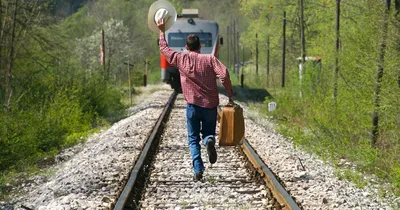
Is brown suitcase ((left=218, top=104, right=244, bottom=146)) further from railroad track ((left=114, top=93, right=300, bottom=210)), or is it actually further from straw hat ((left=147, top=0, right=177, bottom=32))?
straw hat ((left=147, top=0, right=177, bottom=32))

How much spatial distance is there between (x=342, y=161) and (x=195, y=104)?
3369 mm

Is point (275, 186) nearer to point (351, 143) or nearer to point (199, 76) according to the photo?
point (199, 76)

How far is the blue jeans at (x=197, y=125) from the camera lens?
7.08 m

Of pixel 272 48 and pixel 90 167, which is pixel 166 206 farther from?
pixel 272 48

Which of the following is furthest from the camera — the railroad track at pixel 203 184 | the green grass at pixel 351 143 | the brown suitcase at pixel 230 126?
the green grass at pixel 351 143

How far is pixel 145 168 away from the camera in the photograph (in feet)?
25.6

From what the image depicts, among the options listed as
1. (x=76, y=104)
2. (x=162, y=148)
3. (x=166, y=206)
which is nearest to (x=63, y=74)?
(x=76, y=104)

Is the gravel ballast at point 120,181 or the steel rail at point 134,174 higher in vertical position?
the steel rail at point 134,174

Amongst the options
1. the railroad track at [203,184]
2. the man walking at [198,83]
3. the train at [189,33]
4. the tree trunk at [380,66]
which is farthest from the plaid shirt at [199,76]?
the train at [189,33]

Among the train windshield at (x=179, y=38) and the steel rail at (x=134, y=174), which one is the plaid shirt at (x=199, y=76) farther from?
the train windshield at (x=179, y=38)

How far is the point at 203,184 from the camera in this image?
696cm

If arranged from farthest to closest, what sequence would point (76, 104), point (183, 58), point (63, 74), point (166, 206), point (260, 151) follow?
point (63, 74), point (76, 104), point (260, 151), point (183, 58), point (166, 206)

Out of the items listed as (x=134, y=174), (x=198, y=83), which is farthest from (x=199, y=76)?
(x=134, y=174)

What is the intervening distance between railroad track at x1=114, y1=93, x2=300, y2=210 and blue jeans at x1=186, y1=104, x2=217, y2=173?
0.91 ft
